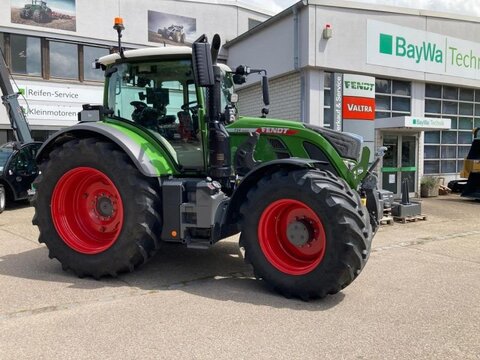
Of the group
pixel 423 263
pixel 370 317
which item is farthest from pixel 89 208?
pixel 423 263

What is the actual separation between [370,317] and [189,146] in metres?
2.72

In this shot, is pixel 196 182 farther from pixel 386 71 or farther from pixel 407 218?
pixel 386 71

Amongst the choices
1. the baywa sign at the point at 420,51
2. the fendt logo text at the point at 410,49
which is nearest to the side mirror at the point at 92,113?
the baywa sign at the point at 420,51

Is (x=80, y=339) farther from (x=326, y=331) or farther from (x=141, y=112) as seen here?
(x=141, y=112)

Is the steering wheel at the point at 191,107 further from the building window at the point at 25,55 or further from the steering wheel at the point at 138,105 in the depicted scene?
the building window at the point at 25,55

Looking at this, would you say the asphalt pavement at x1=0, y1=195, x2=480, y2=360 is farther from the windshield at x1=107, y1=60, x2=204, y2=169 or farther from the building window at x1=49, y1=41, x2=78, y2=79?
the building window at x1=49, y1=41, x2=78, y2=79

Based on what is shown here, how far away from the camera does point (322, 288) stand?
4.48 m

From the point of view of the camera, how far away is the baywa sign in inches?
559

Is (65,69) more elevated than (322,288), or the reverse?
(65,69)

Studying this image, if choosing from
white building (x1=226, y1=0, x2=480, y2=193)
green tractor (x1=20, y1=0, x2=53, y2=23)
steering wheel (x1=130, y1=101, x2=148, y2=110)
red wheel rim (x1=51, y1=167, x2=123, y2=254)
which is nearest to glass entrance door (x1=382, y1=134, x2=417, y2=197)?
white building (x1=226, y1=0, x2=480, y2=193)

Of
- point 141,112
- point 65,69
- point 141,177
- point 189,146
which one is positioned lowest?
point 141,177

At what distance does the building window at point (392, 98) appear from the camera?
14969mm

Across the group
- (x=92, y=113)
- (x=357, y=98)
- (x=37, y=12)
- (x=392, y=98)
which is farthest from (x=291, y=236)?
(x=37, y=12)

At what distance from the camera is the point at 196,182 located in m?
5.28
